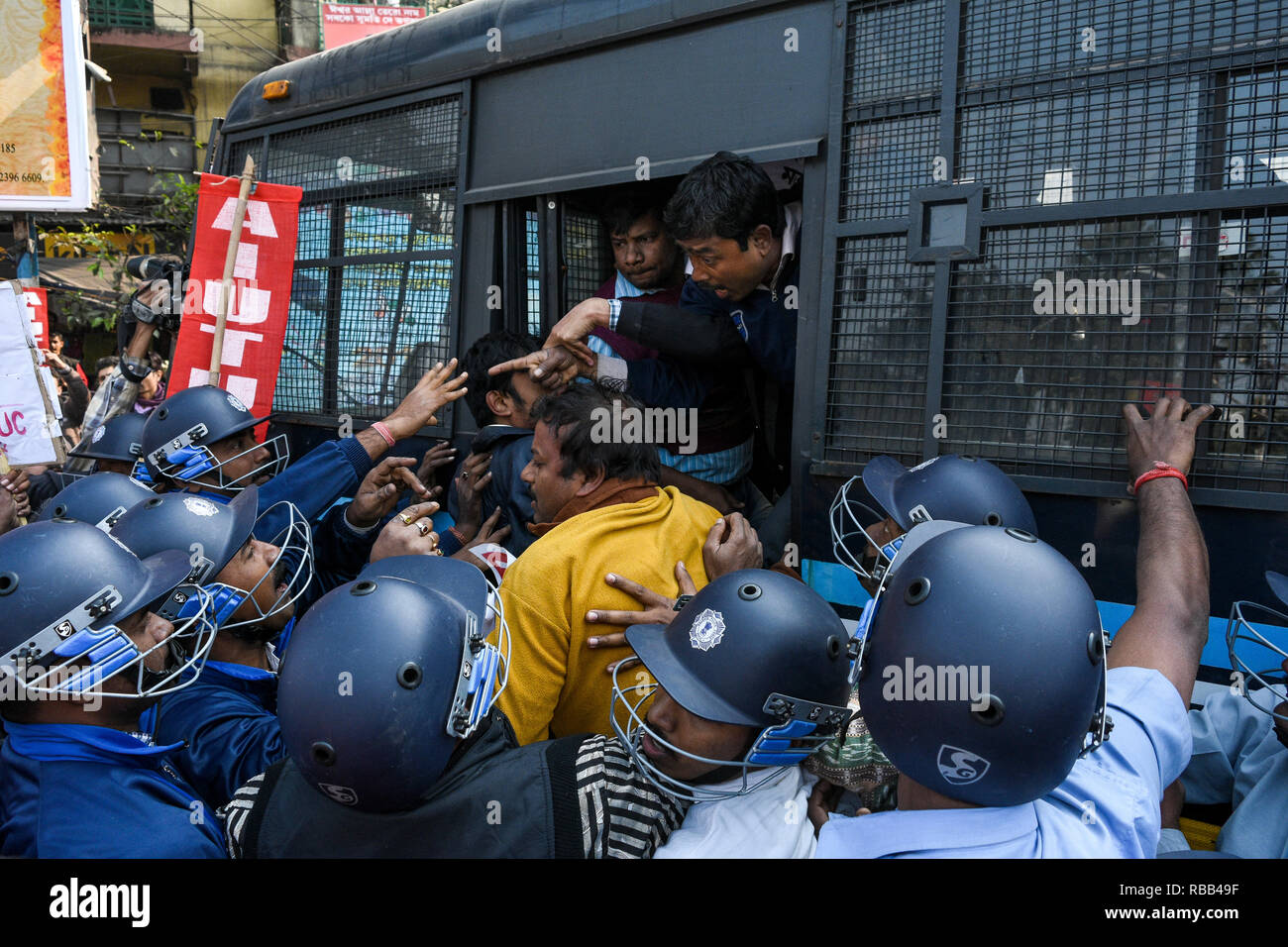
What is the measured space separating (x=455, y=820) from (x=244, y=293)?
4037 millimetres

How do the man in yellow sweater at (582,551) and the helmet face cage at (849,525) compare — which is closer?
the man in yellow sweater at (582,551)

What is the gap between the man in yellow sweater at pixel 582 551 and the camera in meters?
2.46

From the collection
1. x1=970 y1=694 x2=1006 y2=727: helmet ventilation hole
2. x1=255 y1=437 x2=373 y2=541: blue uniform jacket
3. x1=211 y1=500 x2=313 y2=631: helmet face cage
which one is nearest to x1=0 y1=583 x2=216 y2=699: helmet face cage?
x1=211 y1=500 x2=313 y2=631: helmet face cage

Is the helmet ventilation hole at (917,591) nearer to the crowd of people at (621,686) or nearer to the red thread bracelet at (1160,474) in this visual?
the crowd of people at (621,686)

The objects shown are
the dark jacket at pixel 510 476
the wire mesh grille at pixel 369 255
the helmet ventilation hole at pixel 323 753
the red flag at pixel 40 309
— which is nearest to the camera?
the helmet ventilation hole at pixel 323 753

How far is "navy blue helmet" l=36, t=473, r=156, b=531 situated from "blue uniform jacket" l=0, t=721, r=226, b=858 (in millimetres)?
1247

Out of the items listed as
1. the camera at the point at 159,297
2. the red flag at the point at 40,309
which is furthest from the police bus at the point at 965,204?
the red flag at the point at 40,309

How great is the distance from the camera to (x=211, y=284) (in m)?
5.20

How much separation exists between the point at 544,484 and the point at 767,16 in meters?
1.79

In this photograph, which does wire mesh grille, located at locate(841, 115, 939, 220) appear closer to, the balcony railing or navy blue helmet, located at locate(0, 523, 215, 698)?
navy blue helmet, located at locate(0, 523, 215, 698)

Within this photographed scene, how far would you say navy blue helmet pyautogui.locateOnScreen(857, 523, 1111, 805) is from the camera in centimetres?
156

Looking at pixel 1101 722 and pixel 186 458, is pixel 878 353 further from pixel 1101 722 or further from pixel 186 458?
pixel 186 458

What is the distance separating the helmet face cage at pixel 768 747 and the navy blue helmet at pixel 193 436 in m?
2.45

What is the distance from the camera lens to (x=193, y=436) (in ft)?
12.4
